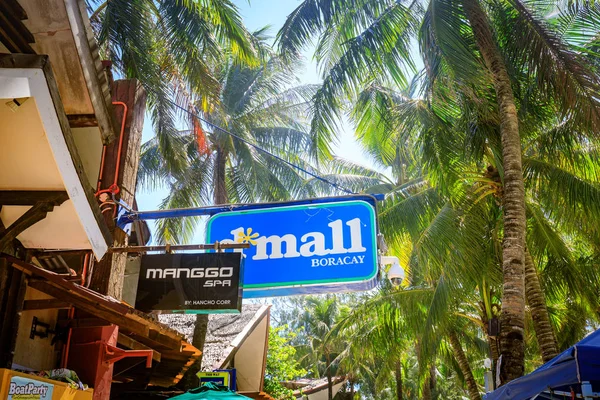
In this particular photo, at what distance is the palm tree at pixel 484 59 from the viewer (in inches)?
366

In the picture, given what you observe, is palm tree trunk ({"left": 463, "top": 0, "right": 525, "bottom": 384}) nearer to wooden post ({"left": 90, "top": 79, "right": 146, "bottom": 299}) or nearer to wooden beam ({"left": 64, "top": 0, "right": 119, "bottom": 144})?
wooden post ({"left": 90, "top": 79, "right": 146, "bottom": 299})

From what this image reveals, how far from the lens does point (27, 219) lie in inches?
175

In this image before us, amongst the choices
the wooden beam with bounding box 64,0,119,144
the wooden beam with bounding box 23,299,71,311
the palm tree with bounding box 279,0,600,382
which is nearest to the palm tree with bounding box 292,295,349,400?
the palm tree with bounding box 279,0,600,382

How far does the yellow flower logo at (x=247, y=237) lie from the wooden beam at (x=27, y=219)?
7.15ft

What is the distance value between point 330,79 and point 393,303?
8.09 m

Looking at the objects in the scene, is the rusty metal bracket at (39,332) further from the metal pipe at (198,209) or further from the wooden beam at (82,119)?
the wooden beam at (82,119)

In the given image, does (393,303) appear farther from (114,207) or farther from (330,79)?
(114,207)

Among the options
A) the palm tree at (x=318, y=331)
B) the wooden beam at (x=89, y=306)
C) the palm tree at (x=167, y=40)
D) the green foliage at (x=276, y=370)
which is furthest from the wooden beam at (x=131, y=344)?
the palm tree at (x=318, y=331)

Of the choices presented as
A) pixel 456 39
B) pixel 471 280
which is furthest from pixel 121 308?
pixel 471 280

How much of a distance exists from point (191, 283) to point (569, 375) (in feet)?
11.3

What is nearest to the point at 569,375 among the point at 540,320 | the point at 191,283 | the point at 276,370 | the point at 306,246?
the point at 306,246

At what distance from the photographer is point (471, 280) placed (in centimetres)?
1336

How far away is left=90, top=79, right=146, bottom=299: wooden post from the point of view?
6254 mm

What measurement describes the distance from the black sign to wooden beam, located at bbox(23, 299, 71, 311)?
77 centimetres
